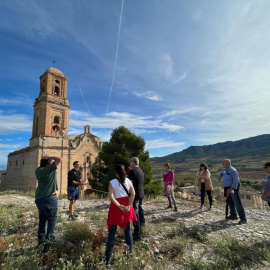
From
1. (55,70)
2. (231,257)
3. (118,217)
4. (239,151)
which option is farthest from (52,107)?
(239,151)

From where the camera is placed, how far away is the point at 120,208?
3.33 m

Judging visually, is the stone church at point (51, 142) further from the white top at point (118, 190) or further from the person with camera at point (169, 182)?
the white top at point (118, 190)

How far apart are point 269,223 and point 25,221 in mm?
8599

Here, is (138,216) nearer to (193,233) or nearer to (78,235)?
(78,235)

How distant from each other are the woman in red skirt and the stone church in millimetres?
22746

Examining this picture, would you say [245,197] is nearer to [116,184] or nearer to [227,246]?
[227,246]

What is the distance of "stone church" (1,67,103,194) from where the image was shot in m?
23.7

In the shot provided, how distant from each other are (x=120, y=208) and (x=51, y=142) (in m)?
23.8

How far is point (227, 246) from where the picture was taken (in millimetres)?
3812

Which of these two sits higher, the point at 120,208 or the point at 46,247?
the point at 120,208

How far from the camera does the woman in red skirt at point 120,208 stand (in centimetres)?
332

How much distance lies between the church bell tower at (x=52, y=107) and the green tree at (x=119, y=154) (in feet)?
40.8

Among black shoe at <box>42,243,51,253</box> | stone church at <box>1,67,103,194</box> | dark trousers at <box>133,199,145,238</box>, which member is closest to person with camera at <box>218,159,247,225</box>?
dark trousers at <box>133,199,145,238</box>

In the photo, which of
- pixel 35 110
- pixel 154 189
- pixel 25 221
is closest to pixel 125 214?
pixel 25 221
